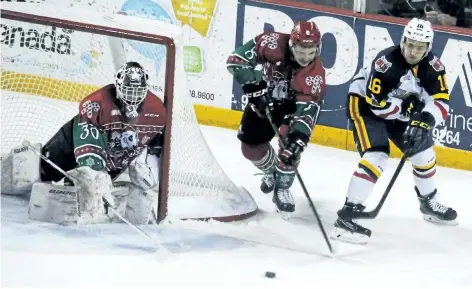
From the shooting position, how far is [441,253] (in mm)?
5008

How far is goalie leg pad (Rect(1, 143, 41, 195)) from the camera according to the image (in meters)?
5.13

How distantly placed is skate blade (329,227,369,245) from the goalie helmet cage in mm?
479

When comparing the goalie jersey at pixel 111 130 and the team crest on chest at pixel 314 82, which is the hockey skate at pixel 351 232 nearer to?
the team crest on chest at pixel 314 82

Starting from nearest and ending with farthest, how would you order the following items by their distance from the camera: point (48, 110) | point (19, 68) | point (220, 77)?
1. point (48, 110)
2. point (19, 68)
3. point (220, 77)

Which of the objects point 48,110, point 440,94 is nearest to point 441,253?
point 440,94

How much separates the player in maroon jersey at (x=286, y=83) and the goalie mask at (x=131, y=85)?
53 cm

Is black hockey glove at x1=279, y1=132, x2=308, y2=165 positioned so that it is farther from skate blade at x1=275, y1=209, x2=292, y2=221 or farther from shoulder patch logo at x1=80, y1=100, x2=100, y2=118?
shoulder patch logo at x1=80, y1=100, x2=100, y2=118

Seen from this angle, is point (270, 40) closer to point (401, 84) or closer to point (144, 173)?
point (401, 84)

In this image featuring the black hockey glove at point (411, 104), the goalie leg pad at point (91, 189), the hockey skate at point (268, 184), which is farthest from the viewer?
the hockey skate at point (268, 184)

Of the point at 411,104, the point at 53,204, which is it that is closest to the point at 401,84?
the point at 411,104

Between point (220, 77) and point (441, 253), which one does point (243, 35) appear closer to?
point (220, 77)

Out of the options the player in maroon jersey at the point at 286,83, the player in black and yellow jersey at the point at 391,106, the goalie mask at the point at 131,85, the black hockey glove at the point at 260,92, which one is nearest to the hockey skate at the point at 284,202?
the player in maroon jersey at the point at 286,83

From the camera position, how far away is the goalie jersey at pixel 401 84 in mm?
5012

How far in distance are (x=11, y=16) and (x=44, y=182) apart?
76cm
